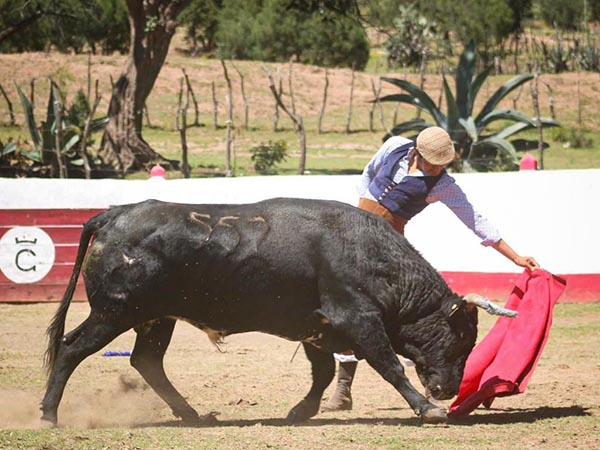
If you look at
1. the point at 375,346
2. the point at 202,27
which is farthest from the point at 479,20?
the point at 375,346

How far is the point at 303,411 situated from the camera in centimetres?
688

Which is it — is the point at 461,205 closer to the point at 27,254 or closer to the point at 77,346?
the point at 77,346

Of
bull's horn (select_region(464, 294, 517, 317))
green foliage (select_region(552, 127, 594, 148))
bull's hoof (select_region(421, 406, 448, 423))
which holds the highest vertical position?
bull's horn (select_region(464, 294, 517, 317))

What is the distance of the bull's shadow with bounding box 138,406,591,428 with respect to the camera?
21.7 feet

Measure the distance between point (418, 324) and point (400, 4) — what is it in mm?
46384

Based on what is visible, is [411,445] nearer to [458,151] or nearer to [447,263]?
[447,263]

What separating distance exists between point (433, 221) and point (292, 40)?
A: 32929mm

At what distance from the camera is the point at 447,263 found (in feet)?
39.6

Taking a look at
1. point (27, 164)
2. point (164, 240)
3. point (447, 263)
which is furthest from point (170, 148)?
point (164, 240)

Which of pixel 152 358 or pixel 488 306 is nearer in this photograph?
pixel 488 306

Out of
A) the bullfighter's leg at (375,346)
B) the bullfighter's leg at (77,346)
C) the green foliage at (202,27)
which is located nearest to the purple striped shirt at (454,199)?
the bullfighter's leg at (375,346)

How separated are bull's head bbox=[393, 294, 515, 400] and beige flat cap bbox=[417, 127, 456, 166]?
0.82m

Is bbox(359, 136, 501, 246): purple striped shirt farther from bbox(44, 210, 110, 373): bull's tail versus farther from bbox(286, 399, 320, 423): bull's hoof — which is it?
bbox(44, 210, 110, 373): bull's tail

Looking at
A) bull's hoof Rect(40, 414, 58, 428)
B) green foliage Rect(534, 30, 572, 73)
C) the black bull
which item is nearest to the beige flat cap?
the black bull
